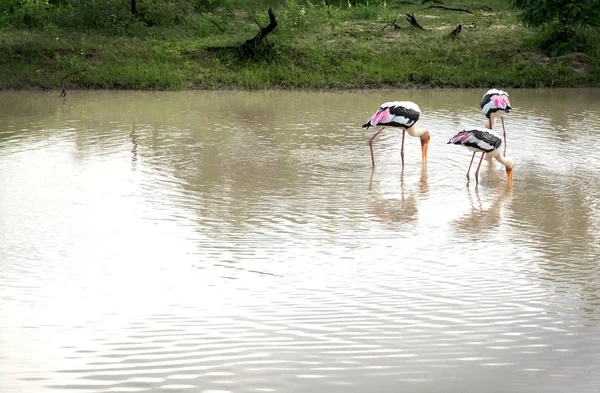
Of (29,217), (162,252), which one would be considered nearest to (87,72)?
(29,217)

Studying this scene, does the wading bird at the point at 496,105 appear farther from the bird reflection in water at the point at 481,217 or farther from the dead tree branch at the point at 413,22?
the dead tree branch at the point at 413,22

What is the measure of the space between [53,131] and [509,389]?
12.2 meters

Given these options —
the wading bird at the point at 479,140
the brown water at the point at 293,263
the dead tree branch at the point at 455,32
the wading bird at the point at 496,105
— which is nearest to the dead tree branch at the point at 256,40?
the dead tree branch at the point at 455,32

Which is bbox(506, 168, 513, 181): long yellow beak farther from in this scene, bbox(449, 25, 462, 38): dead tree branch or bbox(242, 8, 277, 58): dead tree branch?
bbox(449, 25, 462, 38): dead tree branch

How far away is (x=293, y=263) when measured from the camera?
28.7 feet

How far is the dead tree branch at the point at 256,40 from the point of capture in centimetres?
2378

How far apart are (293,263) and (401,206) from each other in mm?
2822

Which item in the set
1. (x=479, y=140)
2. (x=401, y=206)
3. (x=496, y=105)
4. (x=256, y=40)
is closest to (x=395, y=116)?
(x=479, y=140)

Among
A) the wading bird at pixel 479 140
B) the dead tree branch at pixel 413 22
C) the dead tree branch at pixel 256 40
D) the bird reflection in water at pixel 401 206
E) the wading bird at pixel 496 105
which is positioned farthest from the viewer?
the dead tree branch at pixel 413 22

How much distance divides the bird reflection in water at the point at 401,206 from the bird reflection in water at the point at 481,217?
1.71 feet

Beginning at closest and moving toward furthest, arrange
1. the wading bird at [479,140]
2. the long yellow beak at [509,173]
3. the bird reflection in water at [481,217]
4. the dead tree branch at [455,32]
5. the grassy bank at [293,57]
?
the bird reflection in water at [481,217]
the wading bird at [479,140]
the long yellow beak at [509,173]
the grassy bank at [293,57]
the dead tree branch at [455,32]

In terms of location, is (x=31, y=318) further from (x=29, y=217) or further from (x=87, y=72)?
(x=87, y=72)

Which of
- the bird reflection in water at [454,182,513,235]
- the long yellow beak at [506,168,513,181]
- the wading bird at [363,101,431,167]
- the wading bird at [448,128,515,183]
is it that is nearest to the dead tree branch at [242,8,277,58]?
the wading bird at [363,101,431,167]

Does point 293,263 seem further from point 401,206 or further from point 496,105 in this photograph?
point 496,105
